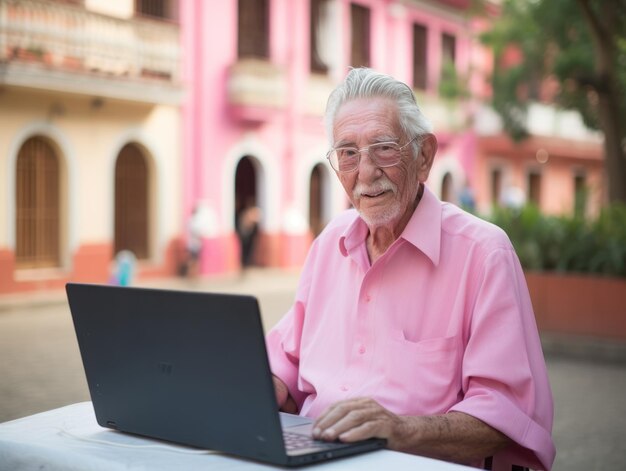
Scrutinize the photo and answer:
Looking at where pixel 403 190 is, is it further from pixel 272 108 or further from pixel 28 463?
pixel 272 108

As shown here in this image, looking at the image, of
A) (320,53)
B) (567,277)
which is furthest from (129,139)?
(567,277)

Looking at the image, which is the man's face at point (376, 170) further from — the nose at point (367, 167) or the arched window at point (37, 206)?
the arched window at point (37, 206)

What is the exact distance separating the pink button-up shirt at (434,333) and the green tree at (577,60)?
9.63 m

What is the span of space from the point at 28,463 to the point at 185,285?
55.0ft

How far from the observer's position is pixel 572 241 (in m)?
11.7

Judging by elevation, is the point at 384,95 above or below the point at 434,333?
above

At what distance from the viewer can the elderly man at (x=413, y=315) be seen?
99.0 inches

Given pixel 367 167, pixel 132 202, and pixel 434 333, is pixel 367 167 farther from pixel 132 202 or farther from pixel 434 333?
pixel 132 202

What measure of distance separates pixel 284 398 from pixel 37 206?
15.2 metres

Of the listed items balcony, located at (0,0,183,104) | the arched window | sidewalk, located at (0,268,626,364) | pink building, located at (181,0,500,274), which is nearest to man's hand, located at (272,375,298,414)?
sidewalk, located at (0,268,626,364)

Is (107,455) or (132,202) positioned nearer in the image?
(107,455)

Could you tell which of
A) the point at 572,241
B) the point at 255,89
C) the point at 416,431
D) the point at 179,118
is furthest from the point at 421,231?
the point at 255,89

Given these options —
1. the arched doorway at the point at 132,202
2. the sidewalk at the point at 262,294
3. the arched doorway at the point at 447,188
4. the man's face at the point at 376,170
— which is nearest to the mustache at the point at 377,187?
the man's face at the point at 376,170

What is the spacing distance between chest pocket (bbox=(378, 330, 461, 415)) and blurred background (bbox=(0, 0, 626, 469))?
4.47m
